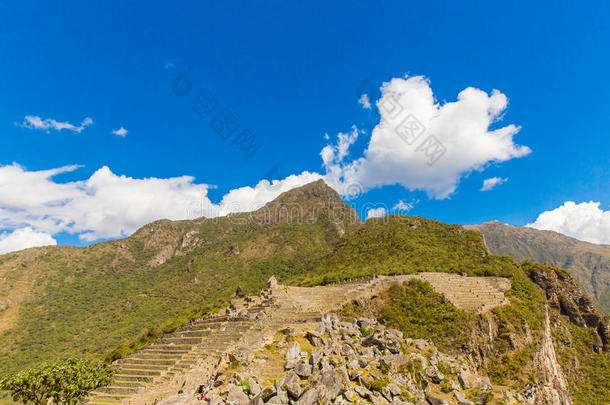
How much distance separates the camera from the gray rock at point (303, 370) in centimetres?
1283

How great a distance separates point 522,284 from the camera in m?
43.4

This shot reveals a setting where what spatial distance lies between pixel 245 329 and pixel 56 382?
1248cm

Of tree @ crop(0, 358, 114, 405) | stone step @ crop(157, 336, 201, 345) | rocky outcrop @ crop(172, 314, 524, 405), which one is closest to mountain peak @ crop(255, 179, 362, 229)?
stone step @ crop(157, 336, 201, 345)

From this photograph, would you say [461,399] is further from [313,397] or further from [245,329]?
[245,329]

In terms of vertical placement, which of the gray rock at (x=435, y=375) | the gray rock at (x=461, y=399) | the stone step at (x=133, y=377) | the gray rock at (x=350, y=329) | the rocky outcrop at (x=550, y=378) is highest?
the gray rock at (x=350, y=329)

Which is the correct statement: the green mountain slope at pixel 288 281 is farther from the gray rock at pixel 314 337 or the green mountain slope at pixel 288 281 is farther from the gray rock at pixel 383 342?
the gray rock at pixel 314 337

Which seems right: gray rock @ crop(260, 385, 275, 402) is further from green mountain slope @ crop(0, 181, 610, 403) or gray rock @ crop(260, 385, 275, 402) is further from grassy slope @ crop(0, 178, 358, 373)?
grassy slope @ crop(0, 178, 358, 373)

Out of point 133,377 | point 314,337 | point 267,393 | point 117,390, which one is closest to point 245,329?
point 314,337

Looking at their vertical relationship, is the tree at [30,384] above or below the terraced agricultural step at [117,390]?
above

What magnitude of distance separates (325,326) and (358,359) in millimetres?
5106

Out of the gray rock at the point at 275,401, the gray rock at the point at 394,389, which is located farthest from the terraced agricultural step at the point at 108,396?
the gray rock at the point at 394,389

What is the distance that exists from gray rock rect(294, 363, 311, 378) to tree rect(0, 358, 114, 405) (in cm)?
1749

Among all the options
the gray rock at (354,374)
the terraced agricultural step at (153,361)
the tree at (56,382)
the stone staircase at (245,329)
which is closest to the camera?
the gray rock at (354,374)

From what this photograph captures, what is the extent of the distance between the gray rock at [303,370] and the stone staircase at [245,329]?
1788mm
